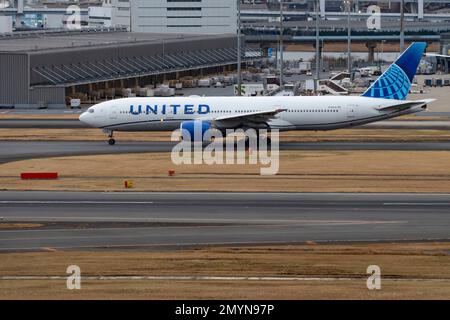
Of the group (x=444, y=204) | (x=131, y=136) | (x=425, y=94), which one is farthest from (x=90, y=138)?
(x=425, y=94)

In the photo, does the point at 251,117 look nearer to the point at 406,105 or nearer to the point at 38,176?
the point at 406,105

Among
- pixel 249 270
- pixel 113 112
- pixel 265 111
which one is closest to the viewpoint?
pixel 249 270

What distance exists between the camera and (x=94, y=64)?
144m

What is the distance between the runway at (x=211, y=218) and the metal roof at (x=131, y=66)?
72478 millimetres

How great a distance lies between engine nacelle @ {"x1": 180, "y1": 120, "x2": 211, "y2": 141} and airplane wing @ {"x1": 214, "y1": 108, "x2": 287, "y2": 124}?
1.46 metres

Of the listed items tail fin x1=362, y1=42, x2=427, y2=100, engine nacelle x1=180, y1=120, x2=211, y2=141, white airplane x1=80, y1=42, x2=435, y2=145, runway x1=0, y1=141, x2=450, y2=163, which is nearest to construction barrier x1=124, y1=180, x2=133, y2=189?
runway x1=0, y1=141, x2=450, y2=163

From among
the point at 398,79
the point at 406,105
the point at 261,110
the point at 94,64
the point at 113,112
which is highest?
the point at 94,64

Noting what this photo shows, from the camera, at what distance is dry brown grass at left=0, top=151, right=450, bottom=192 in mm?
60000

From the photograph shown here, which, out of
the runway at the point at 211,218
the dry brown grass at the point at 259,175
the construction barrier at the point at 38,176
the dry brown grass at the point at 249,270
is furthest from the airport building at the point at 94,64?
the dry brown grass at the point at 249,270

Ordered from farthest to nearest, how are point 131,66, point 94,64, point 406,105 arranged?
point 131,66 < point 94,64 < point 406,105

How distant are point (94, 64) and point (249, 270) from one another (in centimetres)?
10841

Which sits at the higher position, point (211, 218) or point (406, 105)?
point (406, 105)

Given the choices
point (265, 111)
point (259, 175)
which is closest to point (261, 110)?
point (265, 111)
